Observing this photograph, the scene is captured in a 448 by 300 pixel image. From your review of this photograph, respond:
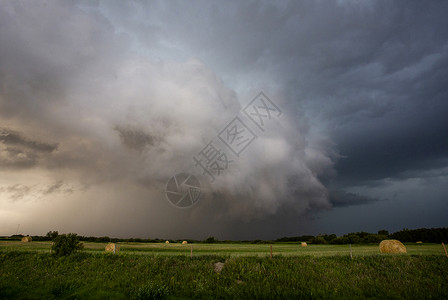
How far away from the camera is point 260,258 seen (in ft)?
77.6

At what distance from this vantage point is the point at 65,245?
89.5 feet

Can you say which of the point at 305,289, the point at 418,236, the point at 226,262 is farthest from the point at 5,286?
the point at 418,236

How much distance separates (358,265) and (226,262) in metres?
11.5

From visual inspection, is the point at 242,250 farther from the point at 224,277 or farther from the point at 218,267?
the point at 224,277

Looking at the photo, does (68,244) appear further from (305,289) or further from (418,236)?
(418,236)

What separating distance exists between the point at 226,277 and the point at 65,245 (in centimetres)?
1874

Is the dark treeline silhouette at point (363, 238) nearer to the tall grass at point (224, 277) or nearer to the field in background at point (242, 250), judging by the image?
the field in background at point (242, 250)

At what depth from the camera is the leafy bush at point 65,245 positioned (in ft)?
88.6

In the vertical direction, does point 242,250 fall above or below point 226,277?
above

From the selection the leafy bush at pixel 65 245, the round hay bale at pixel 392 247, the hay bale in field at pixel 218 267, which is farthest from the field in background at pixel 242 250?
the leafy bush at pixel 65 245

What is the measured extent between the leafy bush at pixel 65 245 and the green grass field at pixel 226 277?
1.15 meters

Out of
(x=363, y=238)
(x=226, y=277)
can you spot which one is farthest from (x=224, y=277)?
(x=363, y=238)

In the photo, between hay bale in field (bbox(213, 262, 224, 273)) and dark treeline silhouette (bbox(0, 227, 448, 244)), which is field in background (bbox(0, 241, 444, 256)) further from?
dark treeline silhouette (bbox(0, 227, 448, 244))

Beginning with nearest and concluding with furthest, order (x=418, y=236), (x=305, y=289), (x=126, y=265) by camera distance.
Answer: (x=305, y=289)
(x=126, y=265)
(x=418, y=236)
